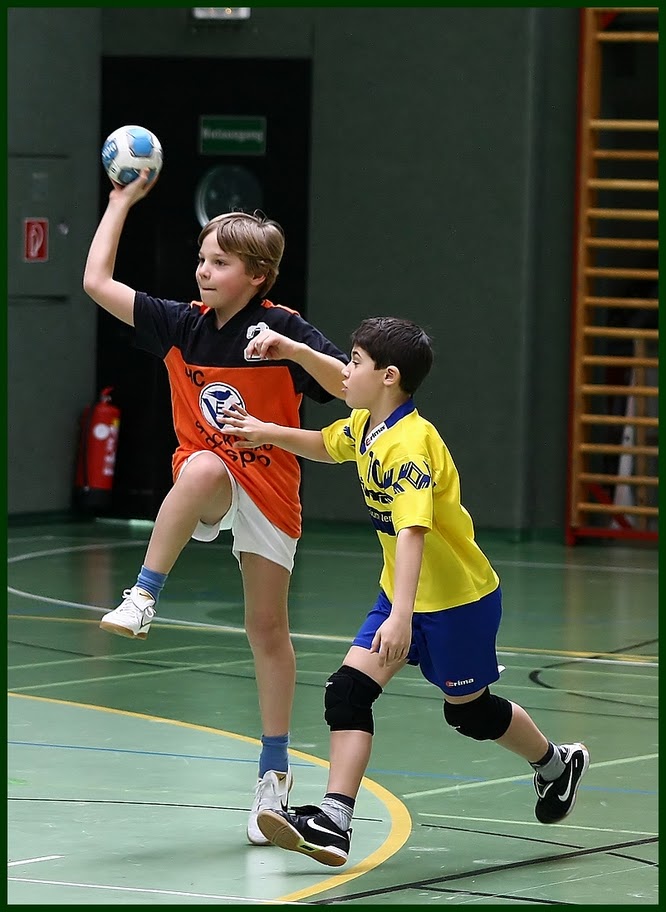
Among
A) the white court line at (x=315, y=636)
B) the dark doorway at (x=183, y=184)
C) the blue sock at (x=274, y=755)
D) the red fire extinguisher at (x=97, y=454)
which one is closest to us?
the blue sock at (x=274, y=755)

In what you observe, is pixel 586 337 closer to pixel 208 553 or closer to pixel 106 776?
pixel 208 553

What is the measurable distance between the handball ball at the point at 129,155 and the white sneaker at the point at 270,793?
1.68 m

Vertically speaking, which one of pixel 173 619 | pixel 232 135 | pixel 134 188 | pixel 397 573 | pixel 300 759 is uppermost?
pixel 232 135

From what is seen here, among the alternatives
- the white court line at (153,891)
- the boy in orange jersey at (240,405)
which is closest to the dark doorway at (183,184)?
the boy in orange jersey at (240,405)

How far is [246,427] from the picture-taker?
4.48m

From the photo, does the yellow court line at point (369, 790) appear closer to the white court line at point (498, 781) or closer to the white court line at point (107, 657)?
the white court line at point (498, 781)

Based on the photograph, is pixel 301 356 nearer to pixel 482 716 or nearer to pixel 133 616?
pixel 133 616

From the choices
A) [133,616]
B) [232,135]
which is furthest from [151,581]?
[232,135]

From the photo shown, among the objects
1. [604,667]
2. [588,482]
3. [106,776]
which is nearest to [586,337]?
[588,482]

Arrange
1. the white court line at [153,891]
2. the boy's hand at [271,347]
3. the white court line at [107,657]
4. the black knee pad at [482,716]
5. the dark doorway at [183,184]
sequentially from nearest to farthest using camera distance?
the white court line at [153,891], the boy's hand at [271,347], the black knee pad at [482,716], the white court line at [107,657], the dark doorway at [183,184]

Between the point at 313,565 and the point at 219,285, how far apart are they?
20.9 ft

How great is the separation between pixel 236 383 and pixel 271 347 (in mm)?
218

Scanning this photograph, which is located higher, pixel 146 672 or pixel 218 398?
pixel 218 398

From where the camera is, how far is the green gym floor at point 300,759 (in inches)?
169
